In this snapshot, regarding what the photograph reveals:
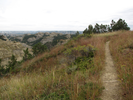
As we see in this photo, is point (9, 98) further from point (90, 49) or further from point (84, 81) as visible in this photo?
point (90, 49)

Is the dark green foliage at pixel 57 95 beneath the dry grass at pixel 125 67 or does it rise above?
beneath

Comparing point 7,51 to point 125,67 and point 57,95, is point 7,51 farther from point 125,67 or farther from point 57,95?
point 125,67

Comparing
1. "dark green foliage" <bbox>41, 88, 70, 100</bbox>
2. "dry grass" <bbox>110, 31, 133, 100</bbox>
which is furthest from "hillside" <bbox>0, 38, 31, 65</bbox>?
"dry grass" <bbox>110, 31, 133, 100</bbox>

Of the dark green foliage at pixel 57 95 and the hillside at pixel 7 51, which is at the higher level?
the dark green foliage at pixel 57 95

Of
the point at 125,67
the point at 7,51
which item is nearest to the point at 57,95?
the point at 125,67

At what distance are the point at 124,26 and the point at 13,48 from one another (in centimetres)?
7441

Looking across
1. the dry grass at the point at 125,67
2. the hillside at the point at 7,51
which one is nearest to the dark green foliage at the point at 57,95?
the dry grass at the point at 125,67

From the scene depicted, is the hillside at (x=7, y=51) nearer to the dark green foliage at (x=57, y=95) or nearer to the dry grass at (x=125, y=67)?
the dark green foliage at (x=57, y=95)

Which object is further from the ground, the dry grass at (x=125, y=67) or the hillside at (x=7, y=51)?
the dry grass at (x=125, y=67)

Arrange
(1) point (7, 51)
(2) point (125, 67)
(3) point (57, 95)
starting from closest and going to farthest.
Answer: (3) point (57, 95)
(2) point (125, 67)
(1) point (7, 51)

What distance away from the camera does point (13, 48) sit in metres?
58.8

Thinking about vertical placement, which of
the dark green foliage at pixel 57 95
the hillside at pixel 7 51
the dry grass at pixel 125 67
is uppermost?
the dry grass at pixel 125 67

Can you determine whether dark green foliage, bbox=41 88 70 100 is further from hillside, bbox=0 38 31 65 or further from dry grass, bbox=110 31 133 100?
hillside, bbox=0 38 31 65

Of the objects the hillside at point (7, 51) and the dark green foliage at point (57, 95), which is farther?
the hillside at point (7, 51)
